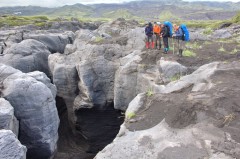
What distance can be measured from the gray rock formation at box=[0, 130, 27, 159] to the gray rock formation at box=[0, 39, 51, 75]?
23.6 meters

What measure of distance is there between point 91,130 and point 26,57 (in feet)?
43.0

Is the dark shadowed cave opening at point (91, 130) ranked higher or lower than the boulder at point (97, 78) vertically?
lower

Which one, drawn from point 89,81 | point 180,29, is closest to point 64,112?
point 89,81

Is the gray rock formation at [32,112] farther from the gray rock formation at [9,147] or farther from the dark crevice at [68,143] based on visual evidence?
the gray rock formation at [9,147]

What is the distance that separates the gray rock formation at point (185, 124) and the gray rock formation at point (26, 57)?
24283 millimetres

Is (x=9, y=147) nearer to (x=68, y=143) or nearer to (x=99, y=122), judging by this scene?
(x=68, y=143)

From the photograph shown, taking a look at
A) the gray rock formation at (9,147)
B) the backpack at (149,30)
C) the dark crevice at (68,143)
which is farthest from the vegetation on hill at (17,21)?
the gray rock formation at (9,147)

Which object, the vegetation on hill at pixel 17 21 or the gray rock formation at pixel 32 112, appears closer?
the gray rock formation at pixel 32 112

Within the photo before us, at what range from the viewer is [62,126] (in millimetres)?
37938

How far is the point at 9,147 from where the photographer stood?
1795 cm

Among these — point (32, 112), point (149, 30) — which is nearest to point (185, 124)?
point (32, 112)

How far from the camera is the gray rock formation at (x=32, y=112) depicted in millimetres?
26031

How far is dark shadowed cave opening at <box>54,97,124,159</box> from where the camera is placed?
34188 mm

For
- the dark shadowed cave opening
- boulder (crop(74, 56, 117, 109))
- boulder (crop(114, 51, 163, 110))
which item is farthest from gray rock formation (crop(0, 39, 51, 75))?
boulder (crop(114, 51, 163, 110))
